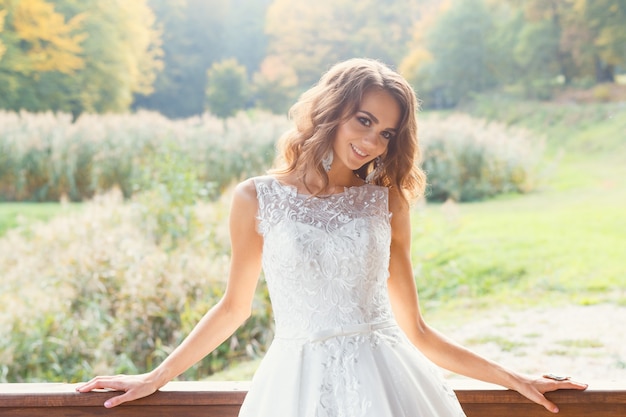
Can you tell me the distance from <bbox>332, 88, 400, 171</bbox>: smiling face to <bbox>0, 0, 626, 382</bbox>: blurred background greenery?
2888 millimetres

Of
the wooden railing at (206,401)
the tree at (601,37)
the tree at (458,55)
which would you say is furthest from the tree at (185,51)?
the wooden railing at (206,401)

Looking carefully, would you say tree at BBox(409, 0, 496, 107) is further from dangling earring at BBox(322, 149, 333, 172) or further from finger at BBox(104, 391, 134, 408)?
finger at BBox(104, 391, 134, 408)

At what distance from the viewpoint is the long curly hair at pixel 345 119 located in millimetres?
1821

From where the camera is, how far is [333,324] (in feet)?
5.59

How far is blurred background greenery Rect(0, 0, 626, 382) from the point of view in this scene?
4836mm

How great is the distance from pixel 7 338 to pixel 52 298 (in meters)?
0.35

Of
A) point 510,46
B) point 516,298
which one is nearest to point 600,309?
point 516,298

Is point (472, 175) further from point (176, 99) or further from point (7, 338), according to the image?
point (7, 338)

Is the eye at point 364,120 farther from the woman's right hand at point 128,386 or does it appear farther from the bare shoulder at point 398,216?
the woman's right hand at point 128,386

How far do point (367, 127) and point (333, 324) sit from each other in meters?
0.48

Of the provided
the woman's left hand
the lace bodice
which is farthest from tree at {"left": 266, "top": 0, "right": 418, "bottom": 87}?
the woman's left hand

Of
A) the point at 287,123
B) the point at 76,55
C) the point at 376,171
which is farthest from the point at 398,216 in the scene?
the point at 76,55

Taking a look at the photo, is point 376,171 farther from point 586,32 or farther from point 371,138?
point 586,32

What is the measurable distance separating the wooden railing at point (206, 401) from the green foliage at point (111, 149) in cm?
329
